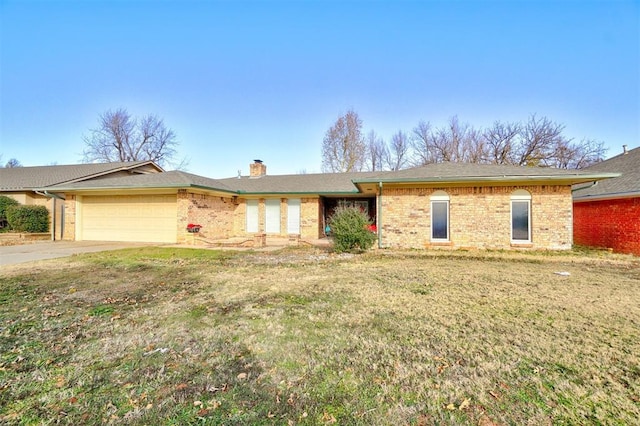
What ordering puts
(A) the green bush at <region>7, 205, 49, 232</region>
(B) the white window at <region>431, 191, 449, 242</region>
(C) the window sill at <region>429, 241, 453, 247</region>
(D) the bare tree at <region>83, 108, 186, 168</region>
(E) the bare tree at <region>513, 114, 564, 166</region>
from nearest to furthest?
(C) the window sill at <region>429, 241, 453, 247</region> → (B) the white window at <region>431, 191, 449, 242</region> → (A) the green bush at <region>7, 205, 49, 232</region> → (E) the bare tree at <region>513, 114, 564, 166</region> → (D) the bare tree at <region>83, 108, 186, 168</region>

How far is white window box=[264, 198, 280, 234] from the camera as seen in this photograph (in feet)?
51.1

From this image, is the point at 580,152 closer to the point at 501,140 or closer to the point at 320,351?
the point at 501,140

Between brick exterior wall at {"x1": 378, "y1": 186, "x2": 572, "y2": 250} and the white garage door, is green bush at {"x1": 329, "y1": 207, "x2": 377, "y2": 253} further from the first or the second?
the white garage door

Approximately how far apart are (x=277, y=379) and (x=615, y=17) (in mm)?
15021

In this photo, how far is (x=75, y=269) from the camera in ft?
23.1

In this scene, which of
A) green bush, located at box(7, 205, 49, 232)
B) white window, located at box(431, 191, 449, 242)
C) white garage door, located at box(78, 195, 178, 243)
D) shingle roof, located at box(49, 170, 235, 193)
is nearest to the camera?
white window, located at box(431, 191, 449, 242)

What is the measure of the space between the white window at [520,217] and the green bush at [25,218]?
21.2 m

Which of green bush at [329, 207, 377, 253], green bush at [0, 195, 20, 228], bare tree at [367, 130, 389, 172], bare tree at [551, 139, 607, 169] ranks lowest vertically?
green bush at [329, 207, 377, 253]

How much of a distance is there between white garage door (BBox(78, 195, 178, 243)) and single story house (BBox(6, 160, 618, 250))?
0.15 ft

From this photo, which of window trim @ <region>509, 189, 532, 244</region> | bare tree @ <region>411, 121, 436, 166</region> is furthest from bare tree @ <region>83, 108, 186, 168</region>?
window trim @ <region>509, 189, 532, 244</region>

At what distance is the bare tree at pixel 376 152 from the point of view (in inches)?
1248

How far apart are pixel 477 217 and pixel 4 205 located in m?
22.0

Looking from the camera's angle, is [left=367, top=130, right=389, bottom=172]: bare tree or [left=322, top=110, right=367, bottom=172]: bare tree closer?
[left=322, top=110, right=367, bottom=172]: bare tree

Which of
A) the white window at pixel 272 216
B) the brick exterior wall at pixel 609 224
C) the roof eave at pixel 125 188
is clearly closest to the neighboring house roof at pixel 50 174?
the roof eave at pixel 125 188
